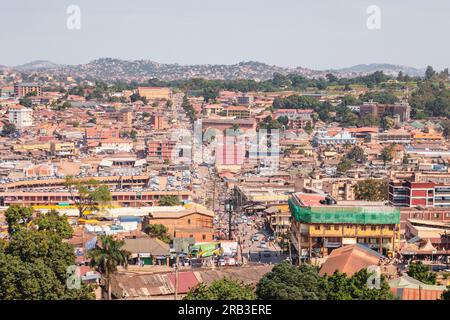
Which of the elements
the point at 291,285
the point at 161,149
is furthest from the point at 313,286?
the point at 161,149

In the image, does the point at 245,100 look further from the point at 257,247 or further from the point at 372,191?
the point at 257,247

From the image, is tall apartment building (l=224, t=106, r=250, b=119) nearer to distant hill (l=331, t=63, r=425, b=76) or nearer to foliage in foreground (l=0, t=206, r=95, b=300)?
foliage in foreground (l=0, t=206, r=95, b=300)

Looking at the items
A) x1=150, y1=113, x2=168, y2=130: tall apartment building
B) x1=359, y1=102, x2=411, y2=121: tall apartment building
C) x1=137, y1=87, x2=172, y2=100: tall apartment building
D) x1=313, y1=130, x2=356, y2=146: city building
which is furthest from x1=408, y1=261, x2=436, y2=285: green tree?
x1=137, y1=87, x2=172, y2=100: tall apartment building

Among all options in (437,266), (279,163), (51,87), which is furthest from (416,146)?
(51,87)

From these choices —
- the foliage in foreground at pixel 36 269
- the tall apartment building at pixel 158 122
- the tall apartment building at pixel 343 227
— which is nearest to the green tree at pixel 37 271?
the foliage in foreground at pixel 36 269

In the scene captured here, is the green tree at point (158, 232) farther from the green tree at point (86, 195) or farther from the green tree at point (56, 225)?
the green tree at point (86, 195)

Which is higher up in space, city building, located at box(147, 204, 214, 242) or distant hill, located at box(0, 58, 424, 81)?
distant hill, located at box(0, 58, 424, 81)

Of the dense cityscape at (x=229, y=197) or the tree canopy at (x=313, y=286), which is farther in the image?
the dense cityscape at (x=229, y=197)
